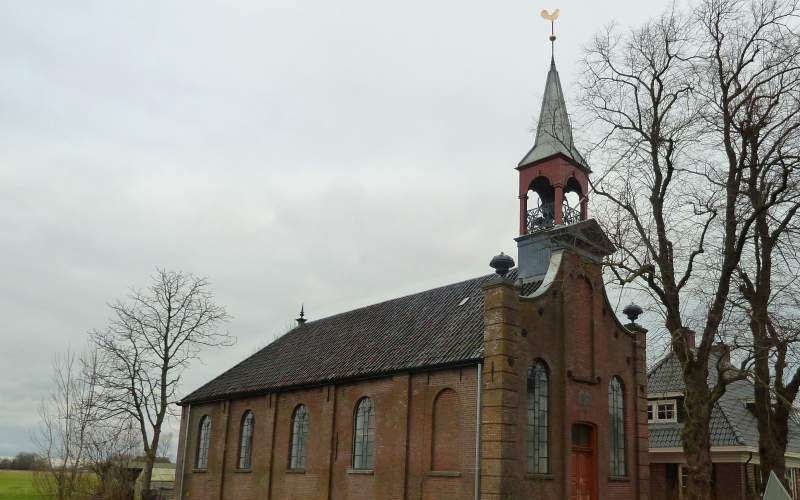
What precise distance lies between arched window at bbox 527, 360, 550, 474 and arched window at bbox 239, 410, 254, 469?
46.7ft

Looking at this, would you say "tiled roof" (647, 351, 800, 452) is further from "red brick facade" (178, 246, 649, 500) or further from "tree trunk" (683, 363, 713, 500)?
"tree trunk" (683, 363, 713, 500)

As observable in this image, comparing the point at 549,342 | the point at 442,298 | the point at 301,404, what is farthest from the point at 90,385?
the point at 549,342

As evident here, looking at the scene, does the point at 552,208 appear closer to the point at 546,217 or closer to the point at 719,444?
the point at 546,217

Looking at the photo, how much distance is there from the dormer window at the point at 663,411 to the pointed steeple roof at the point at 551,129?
14.1 m

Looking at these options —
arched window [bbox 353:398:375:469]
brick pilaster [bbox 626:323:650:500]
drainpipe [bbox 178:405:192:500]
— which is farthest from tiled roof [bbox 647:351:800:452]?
drainpipe [bbox 178:405:192:500]

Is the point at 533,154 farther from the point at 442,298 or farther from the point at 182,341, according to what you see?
the point at 182,341

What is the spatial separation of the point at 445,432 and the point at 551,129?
453 inches

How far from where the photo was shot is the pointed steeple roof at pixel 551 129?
23.9 metres

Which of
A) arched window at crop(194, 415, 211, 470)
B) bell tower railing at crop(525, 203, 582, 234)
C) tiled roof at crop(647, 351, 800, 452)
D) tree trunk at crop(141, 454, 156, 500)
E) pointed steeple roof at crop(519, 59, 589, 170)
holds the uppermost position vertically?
pointed steeple roof at crop(519, 59, 589, 170)

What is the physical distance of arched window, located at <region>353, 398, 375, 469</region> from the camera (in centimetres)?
2328

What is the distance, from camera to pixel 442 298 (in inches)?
1057

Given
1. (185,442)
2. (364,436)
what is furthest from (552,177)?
(185,442)

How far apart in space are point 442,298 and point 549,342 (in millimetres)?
6515

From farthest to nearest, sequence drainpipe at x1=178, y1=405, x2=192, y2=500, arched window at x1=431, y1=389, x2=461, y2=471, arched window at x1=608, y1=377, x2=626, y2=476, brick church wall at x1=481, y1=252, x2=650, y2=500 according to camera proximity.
A: drainpipe at x1=178, y1=405, x2=192, y2=500
arched window at x1=608, y1=377, x2=626, y2=476
arched window at x1=431, y1=389, x2=461, y2=471
brick church wall at x1=481, y1=252, x2=650, y2=500
